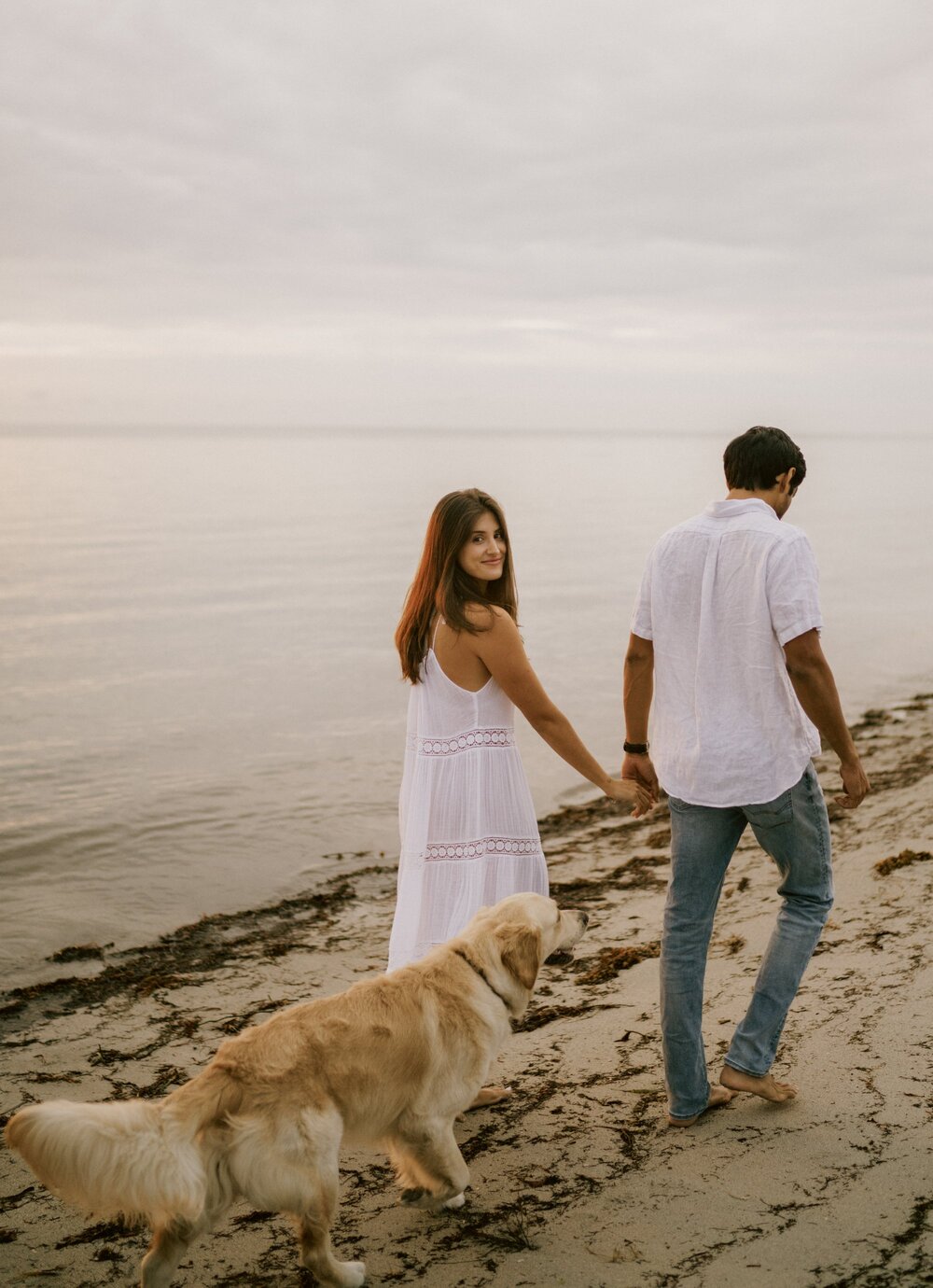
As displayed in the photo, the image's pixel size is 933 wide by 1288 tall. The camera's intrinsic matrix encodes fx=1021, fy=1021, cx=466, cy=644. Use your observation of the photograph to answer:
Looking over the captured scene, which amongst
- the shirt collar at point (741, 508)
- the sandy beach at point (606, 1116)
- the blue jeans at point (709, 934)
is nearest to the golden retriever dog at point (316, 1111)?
the sandy beach at point (606, 1116)

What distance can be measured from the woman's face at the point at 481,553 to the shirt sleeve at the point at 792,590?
3.54 feet

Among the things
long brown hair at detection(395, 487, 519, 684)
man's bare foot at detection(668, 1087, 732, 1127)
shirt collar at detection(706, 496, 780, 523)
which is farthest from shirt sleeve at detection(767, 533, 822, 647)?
man's bare foot at detection(668, 1087, 732, 1127)

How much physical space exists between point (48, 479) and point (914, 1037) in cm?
6885

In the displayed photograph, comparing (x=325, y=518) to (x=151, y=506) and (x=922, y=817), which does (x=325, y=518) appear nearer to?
(x=151, y=506)

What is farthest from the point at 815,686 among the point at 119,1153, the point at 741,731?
the point at 119,1153

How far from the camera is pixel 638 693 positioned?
157 inches

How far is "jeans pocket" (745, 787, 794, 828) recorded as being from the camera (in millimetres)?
3520

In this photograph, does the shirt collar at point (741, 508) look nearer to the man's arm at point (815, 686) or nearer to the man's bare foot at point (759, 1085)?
the man's arm at point (815, 686)

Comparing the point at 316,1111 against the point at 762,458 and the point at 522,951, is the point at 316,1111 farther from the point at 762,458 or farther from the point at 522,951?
the point at 762,458

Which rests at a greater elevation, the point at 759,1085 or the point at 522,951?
the point at 522,951

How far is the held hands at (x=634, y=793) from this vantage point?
414 centimetres

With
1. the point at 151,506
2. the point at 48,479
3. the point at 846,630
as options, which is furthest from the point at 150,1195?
the point at 48,479

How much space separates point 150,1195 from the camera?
8.80ft

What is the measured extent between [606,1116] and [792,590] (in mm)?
2124
